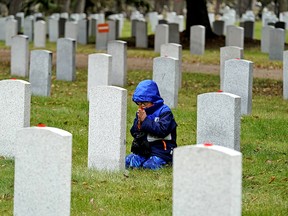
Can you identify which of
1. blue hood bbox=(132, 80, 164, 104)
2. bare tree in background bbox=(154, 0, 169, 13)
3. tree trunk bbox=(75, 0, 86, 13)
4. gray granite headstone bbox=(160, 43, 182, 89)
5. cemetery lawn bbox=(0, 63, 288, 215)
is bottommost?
bare tree in background bbox=(154, 0, 169, 13)

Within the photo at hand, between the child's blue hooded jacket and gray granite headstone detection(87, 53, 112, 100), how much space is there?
5.98 meters

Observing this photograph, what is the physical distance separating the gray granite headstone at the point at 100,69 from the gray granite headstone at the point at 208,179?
10.2m

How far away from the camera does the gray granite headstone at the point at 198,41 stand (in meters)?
30.9

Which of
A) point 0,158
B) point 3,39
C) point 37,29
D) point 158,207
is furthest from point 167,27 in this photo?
point 158,207

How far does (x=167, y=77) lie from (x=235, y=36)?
14.4 metres

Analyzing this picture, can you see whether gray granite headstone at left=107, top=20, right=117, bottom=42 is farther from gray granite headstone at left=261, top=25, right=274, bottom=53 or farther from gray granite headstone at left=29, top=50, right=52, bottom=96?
gray granite headstone at left=29, top=50, right=52, bottom=96

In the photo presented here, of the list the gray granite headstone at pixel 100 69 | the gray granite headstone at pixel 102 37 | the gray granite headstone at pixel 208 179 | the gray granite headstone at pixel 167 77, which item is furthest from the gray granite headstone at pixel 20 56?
the gray granite headstone at pixel 208 179

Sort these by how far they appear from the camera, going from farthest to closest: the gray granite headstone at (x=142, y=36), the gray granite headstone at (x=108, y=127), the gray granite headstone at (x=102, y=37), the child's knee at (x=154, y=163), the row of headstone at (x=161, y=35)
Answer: the gray granite headstone at (x=142, y=36) → the gray granite headstone at (x=102, y=37) → the row of headstone at (x=161, y=35) → the child's knee at (x=154, y=163) → the gray granite headstone at (x=108, y=127)

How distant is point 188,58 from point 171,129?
17666 mm

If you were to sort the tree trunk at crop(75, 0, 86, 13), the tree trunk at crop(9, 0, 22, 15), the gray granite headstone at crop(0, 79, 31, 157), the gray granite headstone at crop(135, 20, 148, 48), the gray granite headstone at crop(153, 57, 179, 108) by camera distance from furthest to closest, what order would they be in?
the tree trunk at crop(75, 0, 86, 13), the tree trunk at crop(9, 0, 22, 15), the gray granite headstone at crop(135, 20, 148, 48), the gray granite headstone at crop(153, 57, 179, 108), the gray granite headstone at crop(0, 79, 31, 157)

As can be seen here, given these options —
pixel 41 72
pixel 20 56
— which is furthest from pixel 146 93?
pixel 20 56

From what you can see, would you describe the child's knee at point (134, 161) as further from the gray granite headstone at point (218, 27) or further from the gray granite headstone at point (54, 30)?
the gray granite headstone at point (218, 27)

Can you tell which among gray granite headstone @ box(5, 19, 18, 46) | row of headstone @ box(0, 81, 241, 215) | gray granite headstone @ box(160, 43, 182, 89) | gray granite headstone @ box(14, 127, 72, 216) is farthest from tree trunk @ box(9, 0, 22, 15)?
gray granite headstone @ box(14, 127, 72, 216)

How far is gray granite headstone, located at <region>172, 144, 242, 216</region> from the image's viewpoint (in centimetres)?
764
